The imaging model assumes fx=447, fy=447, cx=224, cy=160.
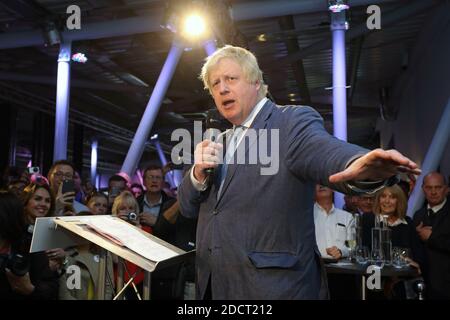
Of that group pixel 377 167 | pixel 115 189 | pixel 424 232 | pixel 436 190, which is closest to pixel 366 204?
pixel 436 190

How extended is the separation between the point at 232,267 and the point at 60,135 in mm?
5589

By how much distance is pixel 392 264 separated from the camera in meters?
3.16

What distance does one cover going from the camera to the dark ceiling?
5961 millimetres

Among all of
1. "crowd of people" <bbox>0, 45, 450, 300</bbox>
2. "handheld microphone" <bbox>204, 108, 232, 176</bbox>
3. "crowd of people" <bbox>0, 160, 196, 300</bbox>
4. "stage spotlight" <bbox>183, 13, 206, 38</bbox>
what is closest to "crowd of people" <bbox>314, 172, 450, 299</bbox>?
"crowd of people" <bbox>0, 160, 196, 300</bbox>

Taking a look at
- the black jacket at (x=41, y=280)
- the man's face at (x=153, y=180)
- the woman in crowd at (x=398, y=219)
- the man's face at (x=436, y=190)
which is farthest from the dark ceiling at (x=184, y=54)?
the man's face at (x=436, y=190)

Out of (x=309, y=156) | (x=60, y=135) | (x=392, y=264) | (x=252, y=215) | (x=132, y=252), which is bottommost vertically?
(x=392, y=264)

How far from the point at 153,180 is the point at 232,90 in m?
2.74

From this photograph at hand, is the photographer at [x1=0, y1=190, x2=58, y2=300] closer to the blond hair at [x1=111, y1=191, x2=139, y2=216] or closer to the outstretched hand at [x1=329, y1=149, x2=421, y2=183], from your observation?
the blond hair at [x1=111, y1=191, x2=139, y2=216]

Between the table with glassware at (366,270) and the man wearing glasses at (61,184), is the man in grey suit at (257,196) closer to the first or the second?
the table with glassware at (366,270)

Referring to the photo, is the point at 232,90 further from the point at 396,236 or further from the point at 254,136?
the point at 396,236

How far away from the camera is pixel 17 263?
2133mm

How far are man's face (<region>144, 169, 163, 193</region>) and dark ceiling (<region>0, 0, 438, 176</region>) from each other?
3.36ft
